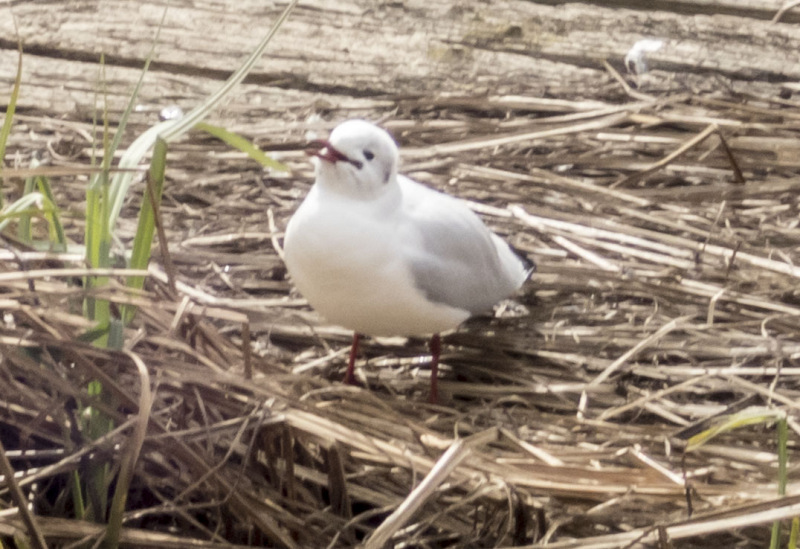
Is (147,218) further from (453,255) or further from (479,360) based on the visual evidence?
(479,360)

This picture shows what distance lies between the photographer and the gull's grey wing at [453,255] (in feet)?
5.41

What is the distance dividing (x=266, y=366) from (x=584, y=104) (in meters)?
1.20

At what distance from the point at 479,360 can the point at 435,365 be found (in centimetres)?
16

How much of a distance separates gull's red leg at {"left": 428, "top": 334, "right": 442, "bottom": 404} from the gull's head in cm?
31

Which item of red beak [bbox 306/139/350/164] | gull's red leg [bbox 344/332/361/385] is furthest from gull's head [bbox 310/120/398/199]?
gull's red leg [bbox 344/332/361/385]

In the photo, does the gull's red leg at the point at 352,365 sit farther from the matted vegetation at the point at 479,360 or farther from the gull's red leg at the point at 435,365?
the gull's red leg at the point at 435,365

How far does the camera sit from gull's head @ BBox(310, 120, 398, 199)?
1.59 m

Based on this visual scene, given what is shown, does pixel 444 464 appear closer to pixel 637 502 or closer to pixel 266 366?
pixel 637 502

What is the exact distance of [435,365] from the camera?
1.72m

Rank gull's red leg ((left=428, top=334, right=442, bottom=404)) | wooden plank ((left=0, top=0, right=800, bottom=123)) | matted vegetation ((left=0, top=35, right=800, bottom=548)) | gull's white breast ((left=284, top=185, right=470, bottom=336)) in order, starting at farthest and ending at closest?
1. wooden plank ((left=0, top=0, right=800, bottom=123))
2. gull's red leg ((left=428, top=334, right=442, bottom=404))
3. gull's white breast ((left=284, top=185, right=470, bottom=336))
4. matted vegetation ((left=0, top=35, right=800, bottom=548))

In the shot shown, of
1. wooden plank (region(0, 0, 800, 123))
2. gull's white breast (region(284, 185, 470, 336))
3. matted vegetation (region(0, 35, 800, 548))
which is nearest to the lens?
matted vegetation (region(0, 35, 800, 548))

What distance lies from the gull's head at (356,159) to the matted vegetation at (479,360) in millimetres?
317

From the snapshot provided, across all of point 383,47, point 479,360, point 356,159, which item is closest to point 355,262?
point 356,159

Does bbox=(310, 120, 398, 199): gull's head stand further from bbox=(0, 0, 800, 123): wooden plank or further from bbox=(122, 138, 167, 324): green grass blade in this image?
bbox=(0, 0, 800, 123): wooden plank
